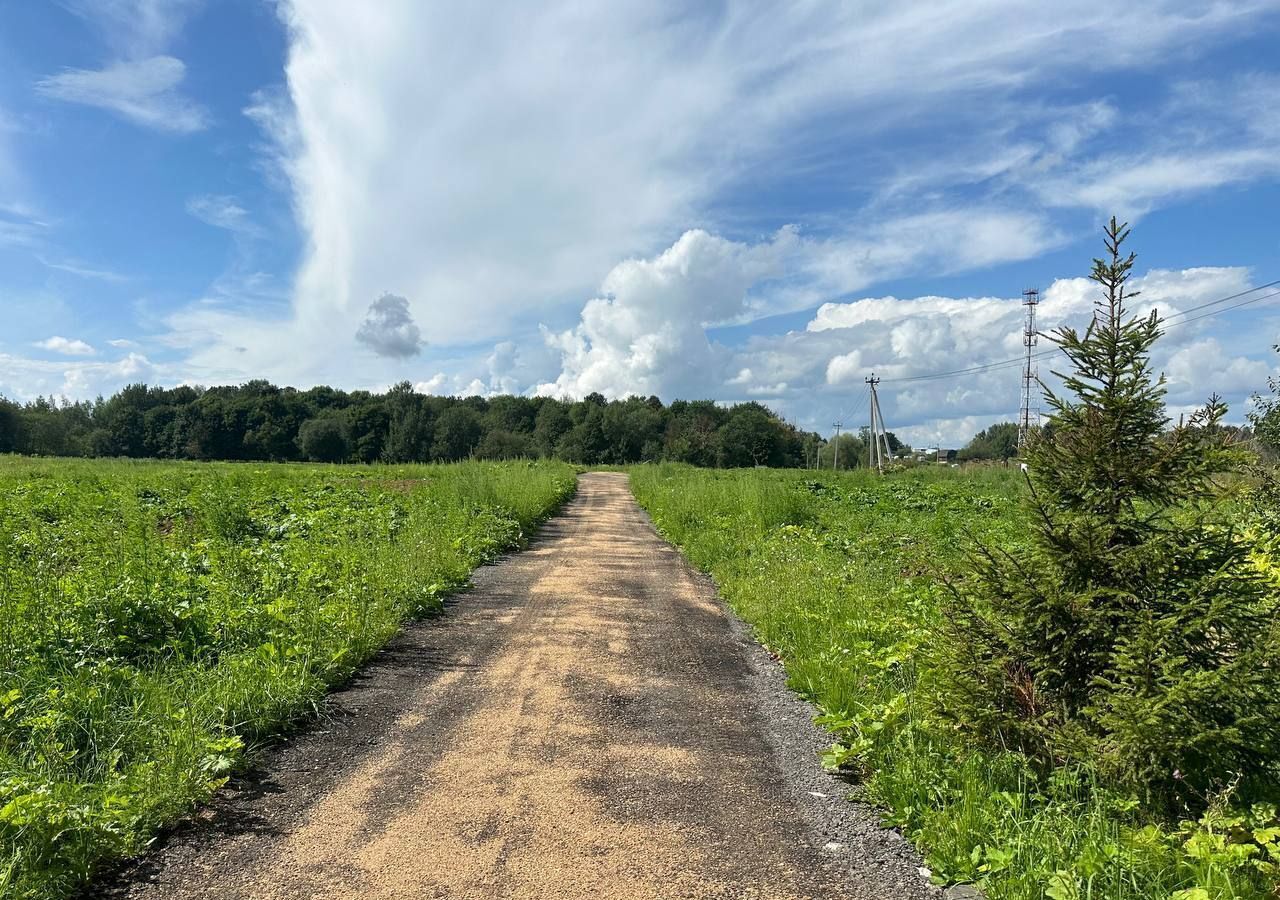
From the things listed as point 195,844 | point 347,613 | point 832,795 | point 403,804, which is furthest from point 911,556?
point 195,844

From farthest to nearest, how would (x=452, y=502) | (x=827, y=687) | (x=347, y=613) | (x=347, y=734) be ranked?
(x=452, y=502), (x=347, y=613), (x=827, y=687), (x=347, y=734)

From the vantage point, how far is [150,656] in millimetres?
5863

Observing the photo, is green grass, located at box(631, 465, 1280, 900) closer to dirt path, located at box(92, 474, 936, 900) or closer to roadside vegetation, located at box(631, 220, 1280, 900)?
roadside vegetation, located at box(631, 220, 1280, 900)

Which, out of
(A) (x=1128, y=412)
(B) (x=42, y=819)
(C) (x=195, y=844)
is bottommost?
(C) (x=195, y=844)

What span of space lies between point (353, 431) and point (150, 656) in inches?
3975

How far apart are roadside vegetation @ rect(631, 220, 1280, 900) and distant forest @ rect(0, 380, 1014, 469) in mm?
79866

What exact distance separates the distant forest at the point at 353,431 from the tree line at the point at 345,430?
165 millimetres

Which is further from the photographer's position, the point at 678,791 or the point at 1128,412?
the point at 678,791

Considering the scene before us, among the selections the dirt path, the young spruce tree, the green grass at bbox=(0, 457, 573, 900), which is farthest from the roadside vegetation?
the green grass at bbox=(0, 457, 573, 900)

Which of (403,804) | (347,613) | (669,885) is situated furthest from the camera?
(347,613)

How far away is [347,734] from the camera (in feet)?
16.6

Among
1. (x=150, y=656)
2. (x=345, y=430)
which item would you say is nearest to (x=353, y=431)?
(x=345, y=430)

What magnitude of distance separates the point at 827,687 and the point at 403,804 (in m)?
3.29

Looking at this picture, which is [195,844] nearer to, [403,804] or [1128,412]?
[403,804]
